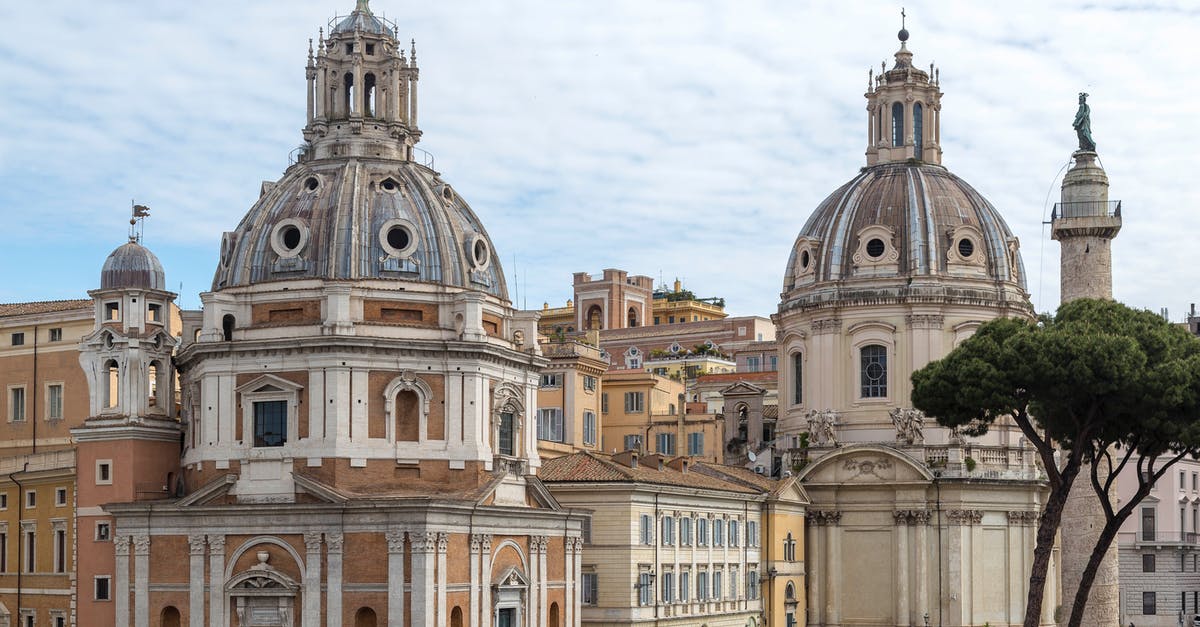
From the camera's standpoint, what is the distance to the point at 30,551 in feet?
236

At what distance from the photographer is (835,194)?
307 ft

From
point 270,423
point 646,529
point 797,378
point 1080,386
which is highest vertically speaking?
point 797,378

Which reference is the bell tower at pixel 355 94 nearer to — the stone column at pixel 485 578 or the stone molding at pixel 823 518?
the stone column at pixel 485 578

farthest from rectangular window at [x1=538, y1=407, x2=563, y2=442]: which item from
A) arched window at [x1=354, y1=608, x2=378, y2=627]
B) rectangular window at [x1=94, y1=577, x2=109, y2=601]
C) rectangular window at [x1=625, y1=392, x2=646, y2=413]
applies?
arched window at [x1=354, y1=608, x2=378, y2=627]

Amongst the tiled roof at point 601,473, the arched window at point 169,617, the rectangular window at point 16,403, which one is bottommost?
the arched window at point 169,617

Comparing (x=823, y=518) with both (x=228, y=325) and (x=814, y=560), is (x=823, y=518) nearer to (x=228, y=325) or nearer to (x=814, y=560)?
(x=814, y=560)

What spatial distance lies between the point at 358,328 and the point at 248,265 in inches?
203

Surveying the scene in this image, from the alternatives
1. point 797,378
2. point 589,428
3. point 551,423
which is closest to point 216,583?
point 551,423

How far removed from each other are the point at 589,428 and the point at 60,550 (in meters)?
31.6

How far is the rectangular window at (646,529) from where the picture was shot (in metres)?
71.1

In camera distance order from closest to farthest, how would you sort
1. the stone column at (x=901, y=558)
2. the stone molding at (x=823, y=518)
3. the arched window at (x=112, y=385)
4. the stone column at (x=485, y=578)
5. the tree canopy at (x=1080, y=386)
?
the tree canopy at (x=1080, y=386)
the stone column at (x=485, y=578)
the arched window at (x=112, y=385)
the stone column at (x=901, y=558)
the stone molding at (x=823, y=518)

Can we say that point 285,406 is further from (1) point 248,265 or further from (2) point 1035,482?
(2) point 1035,482

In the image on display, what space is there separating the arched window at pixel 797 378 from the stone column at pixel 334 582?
34.1 m

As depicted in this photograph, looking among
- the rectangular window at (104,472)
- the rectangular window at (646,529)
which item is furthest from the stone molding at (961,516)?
the rectangular window at (104,472)
